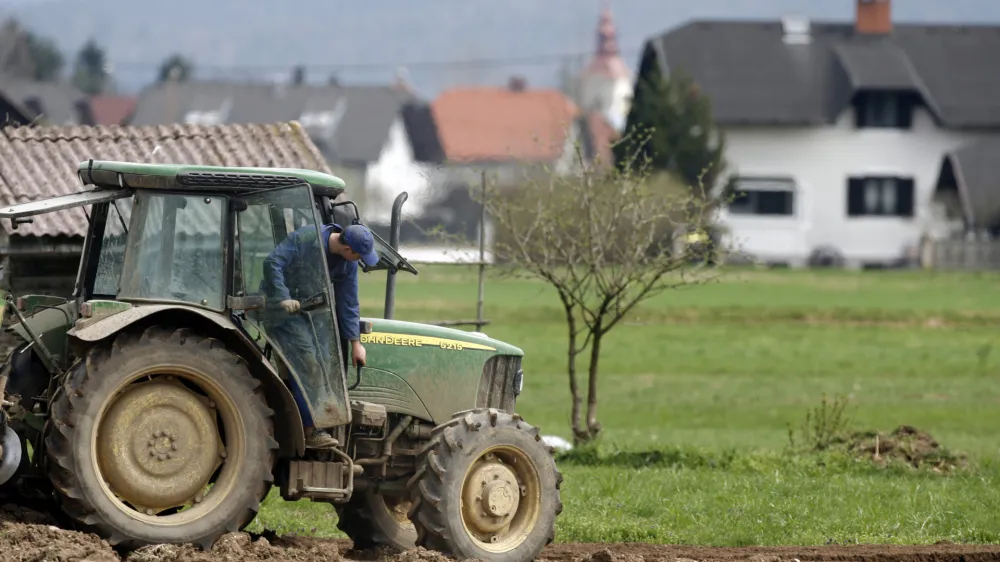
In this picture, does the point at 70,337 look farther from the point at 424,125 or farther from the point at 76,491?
the point at 424,125

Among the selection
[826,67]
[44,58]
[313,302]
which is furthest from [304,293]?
[44,58]

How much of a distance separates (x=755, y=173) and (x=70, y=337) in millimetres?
61624

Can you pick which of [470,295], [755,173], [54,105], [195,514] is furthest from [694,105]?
[195,514]

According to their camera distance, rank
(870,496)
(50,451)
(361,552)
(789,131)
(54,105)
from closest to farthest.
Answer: (50,451)
(361,552)
(870,496)
(789,131)
(54,105)

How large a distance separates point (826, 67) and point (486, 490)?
6301cm

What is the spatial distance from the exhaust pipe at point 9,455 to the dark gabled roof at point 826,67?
59.8 meters

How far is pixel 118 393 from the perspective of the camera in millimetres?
9078

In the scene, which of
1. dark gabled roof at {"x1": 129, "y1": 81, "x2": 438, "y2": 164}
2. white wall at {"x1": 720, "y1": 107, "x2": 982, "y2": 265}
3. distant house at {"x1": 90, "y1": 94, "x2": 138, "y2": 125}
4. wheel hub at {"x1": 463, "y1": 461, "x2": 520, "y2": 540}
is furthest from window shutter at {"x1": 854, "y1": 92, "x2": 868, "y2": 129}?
wheel hub at {"x1": 463, "y1": 461, "x2": 520, "y2": 540}

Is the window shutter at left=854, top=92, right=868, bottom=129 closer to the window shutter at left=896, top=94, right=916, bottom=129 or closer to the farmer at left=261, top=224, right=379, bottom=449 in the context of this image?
the window shutter at left=896, top=94, right=916, bottom=129

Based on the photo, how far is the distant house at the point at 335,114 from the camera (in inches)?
3844

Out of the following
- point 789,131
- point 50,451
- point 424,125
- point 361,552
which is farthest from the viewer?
point 424,125

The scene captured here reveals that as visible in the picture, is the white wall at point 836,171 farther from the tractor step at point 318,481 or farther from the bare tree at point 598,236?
the tractor step at point 318,481

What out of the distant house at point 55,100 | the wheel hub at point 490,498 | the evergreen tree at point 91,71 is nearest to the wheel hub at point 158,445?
the wheel hub at point 490,498

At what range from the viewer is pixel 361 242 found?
31.9 ft
